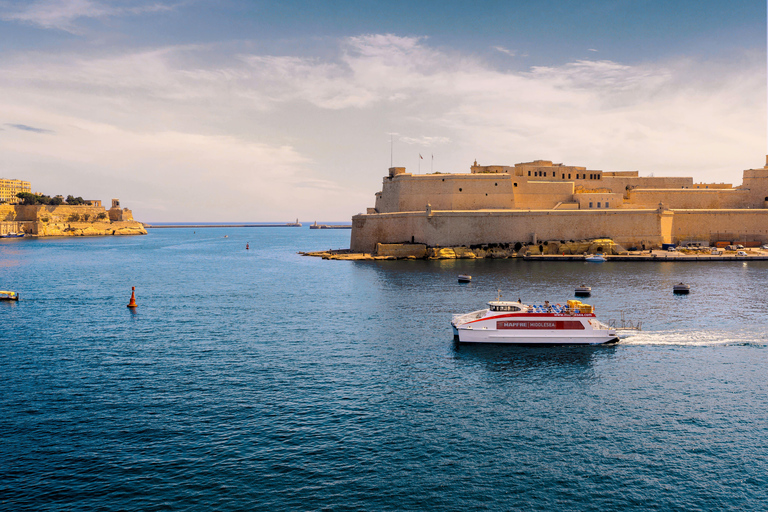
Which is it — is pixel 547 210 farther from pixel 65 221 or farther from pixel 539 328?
pixel 65 221

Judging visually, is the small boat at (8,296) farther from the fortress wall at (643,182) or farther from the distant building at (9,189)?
the distant building at (9,189)

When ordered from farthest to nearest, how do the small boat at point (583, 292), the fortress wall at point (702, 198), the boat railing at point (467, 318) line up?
the fortress wall at point (702, 198)
the small boat at point (583, 292)
the boat railing at point (467, 318)

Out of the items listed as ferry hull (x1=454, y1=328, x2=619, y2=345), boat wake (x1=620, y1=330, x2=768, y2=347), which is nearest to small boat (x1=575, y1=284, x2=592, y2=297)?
boat wake (x1=620, y1=330, x2=768, y2=347)

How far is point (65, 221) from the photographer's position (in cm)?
16975

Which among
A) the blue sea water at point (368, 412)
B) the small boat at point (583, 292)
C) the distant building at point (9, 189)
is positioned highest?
the distant building at point (9, 189)

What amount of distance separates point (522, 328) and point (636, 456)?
13.7 meters

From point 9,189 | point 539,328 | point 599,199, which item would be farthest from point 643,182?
point 9,189

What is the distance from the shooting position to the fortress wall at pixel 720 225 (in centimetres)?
7969

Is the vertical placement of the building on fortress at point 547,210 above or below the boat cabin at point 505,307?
above

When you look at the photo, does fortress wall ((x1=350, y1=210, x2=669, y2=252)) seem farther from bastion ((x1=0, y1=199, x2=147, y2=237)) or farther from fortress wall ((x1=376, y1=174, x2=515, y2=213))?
bastion ((x1=0, y1=199, x2=147, y2=237))

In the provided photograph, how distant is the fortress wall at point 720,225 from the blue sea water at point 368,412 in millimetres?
46465

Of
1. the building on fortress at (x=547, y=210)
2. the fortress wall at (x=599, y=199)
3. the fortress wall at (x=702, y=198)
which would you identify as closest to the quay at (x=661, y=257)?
the building on fortress at (x=547, y=210)

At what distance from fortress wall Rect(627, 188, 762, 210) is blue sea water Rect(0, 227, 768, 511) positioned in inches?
1944

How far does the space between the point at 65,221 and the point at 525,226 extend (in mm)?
154621
